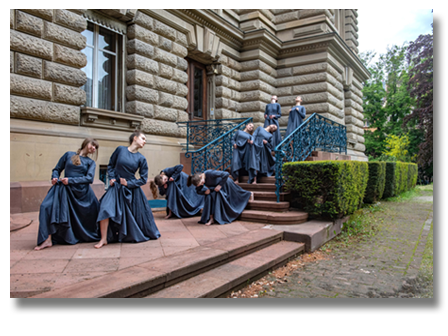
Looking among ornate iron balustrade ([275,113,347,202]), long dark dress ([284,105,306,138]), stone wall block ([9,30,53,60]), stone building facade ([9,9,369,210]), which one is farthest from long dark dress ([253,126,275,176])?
stone wall block ([9,30,53,60])

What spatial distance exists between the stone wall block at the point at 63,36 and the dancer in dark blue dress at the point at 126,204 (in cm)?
445

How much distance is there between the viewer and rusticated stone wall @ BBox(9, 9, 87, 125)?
7.02 metres

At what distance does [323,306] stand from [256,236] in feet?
9.26

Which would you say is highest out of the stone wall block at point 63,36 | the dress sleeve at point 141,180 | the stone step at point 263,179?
the stone wall block at point 63,36

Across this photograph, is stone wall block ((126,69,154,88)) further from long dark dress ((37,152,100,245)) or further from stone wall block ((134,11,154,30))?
long dark dress ((37,152,100,245))

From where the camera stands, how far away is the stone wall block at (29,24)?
23.1 ft

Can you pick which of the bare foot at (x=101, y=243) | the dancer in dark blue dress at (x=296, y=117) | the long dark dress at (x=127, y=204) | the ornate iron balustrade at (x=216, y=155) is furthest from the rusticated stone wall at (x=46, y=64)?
the dancer in dark blue dress at (x=296, y=117)

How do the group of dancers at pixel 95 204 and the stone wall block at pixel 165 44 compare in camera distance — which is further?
the stone wall block at pixel 165 44

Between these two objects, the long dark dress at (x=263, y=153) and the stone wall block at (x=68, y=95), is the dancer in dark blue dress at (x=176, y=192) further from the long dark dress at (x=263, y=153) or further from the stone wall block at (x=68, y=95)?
the stone wall block at (x=68, y=95)

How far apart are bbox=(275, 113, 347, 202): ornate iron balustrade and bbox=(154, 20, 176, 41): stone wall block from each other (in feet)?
18.2

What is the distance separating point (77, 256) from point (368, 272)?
4.16 metres

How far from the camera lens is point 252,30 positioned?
1481 centimetres

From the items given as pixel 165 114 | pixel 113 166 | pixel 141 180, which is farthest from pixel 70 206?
pixel 165 114

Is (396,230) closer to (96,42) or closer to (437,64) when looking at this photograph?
(437,64)
